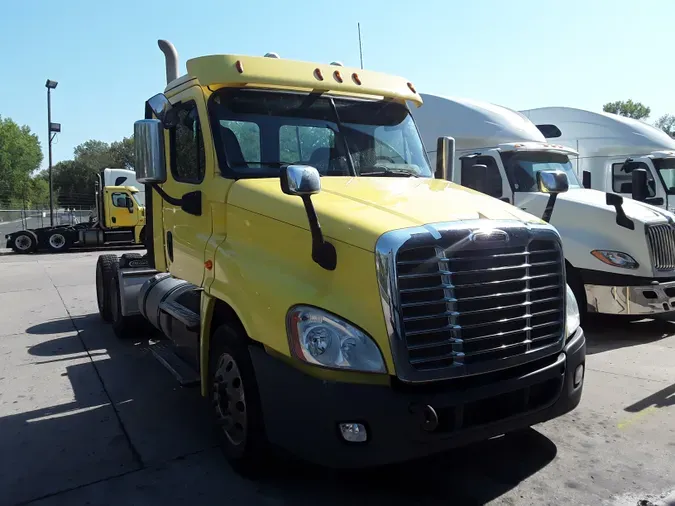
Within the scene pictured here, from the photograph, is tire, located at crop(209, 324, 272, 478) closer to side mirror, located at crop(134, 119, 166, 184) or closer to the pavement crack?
the pavement crack

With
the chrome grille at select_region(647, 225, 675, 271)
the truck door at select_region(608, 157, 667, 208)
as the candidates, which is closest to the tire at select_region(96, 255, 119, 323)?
the chrome grille at select_region(647, 225, 675, 271)

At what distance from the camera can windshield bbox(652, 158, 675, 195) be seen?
11.8 meters

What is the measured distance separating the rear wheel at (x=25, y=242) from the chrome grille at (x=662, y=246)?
987 inches

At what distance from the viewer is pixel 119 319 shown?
775 centimetres

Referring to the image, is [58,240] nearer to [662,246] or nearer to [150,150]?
[150,150]

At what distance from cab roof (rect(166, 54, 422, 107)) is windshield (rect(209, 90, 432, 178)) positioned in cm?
8

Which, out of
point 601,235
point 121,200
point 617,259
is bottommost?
point 617,259

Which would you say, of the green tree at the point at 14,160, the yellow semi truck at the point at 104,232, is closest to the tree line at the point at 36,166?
the green tree at the point at 14,160

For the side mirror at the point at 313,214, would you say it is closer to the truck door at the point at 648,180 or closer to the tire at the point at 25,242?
the truck door at the point at 648,180

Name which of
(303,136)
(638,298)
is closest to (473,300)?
(303,136)

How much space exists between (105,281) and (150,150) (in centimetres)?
487

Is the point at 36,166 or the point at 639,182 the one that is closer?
the point at 639,182

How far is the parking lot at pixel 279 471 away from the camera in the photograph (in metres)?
3.58

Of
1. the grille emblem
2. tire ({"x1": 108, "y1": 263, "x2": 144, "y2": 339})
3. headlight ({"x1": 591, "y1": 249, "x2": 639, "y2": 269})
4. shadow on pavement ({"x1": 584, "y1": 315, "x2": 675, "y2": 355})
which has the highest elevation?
the grille emblem
